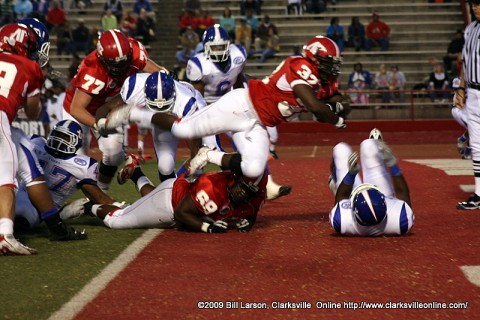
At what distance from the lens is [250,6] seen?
24.9 m

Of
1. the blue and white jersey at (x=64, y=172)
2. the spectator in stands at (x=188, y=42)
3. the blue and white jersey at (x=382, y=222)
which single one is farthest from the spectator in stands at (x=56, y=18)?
the blue and white jersey at (x=382, y=222)

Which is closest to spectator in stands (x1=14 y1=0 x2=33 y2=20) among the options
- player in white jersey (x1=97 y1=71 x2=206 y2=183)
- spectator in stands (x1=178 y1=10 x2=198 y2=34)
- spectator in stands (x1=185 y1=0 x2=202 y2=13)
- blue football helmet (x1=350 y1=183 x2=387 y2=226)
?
spectator in stands (x1=178 y1=10 x2=198 y2=34)

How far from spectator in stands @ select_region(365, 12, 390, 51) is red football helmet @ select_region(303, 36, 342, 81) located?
52.6 feet

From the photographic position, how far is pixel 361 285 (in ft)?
19.4

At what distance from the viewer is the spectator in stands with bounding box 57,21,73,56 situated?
2461 centimetres

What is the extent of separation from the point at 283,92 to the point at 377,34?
16400mm

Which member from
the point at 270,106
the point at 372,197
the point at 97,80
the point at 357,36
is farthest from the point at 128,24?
the point at 372,197

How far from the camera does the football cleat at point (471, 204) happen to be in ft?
29.2

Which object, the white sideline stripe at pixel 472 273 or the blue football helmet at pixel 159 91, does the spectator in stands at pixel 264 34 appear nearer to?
the blue football helmet at pixel 159 91

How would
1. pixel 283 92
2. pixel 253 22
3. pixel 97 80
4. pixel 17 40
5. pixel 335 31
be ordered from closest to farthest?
pixel 17 40, pixel 283 92, pixel 97 80, pixel 335 31, pixel 253 22

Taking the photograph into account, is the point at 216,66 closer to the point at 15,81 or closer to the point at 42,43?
the point at 42,43

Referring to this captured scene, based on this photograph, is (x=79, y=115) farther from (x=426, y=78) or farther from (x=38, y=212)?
(x=426, y=78)

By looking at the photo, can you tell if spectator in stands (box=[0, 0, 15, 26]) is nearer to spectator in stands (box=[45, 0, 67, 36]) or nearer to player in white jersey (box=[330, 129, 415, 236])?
spectator in stands (box=[45, 0, 67, 36])

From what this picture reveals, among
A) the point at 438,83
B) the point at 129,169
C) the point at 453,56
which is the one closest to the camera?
the point at 129,169
